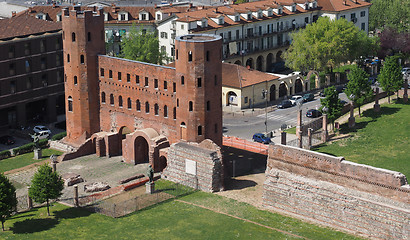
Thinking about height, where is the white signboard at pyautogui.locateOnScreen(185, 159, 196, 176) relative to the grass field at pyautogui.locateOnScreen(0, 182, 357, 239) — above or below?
above

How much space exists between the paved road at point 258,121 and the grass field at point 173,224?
3368 cm

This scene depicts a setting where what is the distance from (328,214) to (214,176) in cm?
1722

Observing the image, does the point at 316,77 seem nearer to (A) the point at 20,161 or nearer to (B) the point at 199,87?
(B) the point at 199,87

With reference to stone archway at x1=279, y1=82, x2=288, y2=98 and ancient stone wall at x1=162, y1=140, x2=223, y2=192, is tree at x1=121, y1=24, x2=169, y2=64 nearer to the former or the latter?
stone archway at x1=279, y1=82, x2=288, y2=98

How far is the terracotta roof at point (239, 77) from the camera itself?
144 metres

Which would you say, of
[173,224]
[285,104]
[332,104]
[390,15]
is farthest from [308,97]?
[173,224]

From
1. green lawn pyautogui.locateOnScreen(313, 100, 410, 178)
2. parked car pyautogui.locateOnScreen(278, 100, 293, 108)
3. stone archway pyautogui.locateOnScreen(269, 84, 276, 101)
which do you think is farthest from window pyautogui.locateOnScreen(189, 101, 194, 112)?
stone archway pyautogui.locateOnScreen(269, 84, 276, 101)

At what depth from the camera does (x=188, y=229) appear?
91188mm

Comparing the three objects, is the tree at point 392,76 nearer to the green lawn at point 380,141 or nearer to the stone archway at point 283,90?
the green lawn at point 380,141

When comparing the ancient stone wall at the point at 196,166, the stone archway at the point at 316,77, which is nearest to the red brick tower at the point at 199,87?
the ancient stone wall at the point at 196,166

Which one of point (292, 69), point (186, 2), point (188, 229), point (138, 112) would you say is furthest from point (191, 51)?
point (186, 2)

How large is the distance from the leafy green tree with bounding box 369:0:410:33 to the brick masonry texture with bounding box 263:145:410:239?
98.2 meters

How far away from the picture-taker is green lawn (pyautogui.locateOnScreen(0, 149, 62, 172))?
382ft

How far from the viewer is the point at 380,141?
4754 inches
